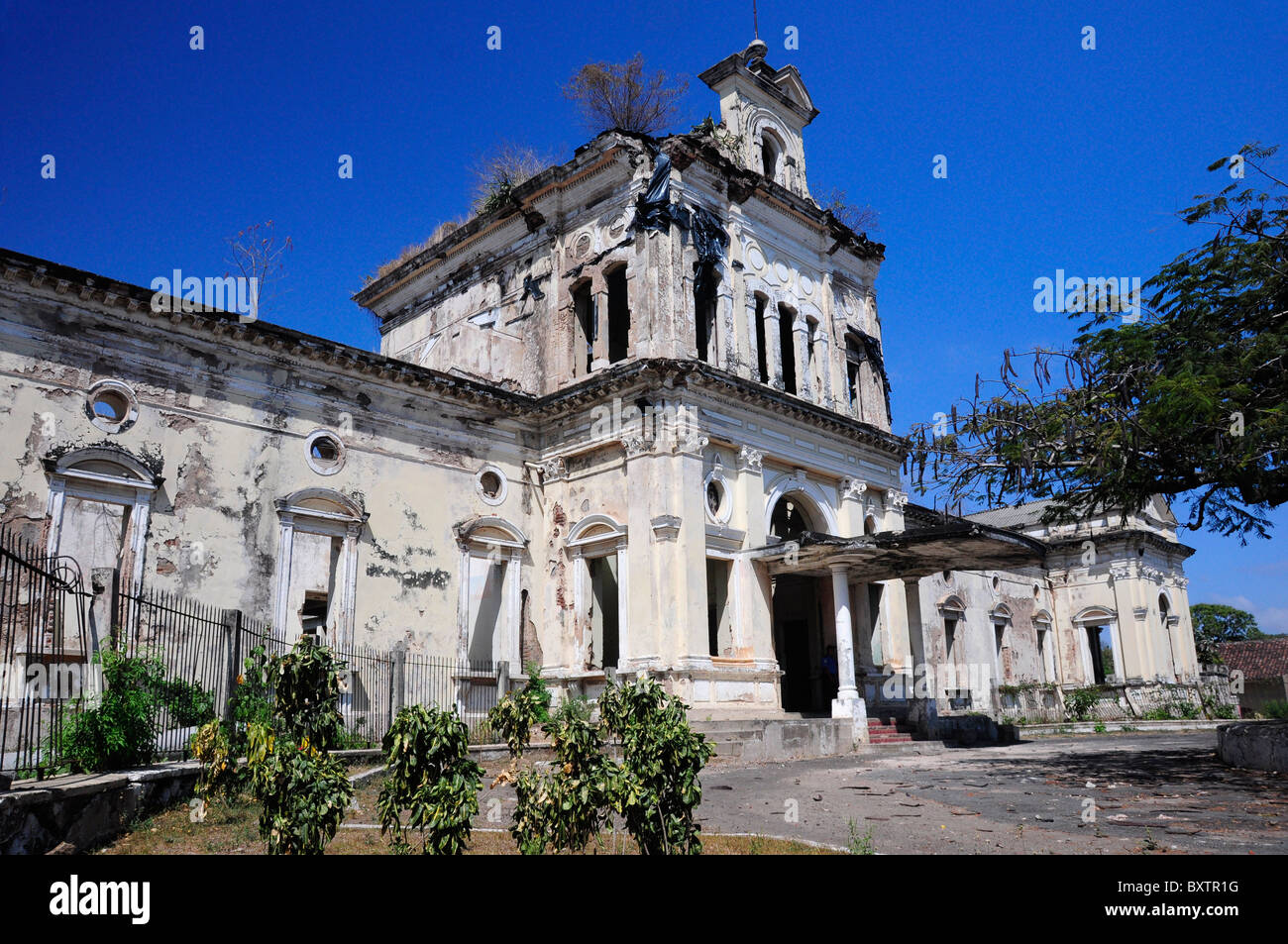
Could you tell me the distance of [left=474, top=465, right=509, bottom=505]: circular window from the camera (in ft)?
62.8

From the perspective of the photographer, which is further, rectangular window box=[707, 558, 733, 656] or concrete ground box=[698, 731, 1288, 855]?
rectangular window box=[707, 558, 733, 656]

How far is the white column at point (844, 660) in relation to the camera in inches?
725

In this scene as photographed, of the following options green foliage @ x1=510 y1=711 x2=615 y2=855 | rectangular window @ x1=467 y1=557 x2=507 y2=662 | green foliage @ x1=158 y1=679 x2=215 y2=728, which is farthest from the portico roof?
green foliage @ x1=510 y1=711 x2=615 y2=855

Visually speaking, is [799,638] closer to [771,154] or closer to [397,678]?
[397,678]

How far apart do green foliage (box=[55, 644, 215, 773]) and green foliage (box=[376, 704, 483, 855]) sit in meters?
5.26

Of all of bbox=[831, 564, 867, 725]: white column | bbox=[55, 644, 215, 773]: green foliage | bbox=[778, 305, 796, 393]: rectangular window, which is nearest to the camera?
bbox=[55, 644, 215, 773]: green foliage

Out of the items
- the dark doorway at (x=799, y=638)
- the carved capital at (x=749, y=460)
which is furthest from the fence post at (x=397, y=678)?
the dark doorway at (x=799, y=638)

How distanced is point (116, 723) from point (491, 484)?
10597 mm

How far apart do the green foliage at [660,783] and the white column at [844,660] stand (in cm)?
1323

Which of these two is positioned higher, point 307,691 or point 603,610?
point 603,610

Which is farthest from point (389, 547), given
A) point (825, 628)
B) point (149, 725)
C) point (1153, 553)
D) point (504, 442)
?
point (1153, 553)

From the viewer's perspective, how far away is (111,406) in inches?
560

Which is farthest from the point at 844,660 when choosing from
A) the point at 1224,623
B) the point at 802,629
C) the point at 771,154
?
the point at 1224,623

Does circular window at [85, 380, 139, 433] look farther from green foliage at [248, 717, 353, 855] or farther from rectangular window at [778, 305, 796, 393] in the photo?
rectangular window at [778, 305, 796, 393]
